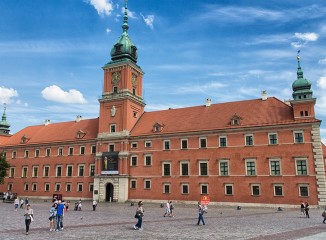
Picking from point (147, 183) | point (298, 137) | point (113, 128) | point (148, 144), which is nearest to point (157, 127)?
point (148, 144)

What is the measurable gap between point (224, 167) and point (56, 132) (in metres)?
36.3

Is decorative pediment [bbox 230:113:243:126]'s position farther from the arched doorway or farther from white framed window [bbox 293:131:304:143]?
the arched doorway

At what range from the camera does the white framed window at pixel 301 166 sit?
37406 mm

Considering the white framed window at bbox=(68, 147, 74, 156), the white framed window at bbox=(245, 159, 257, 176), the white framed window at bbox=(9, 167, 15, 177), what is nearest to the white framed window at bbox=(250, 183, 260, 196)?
the white framed window at bbox=(245, 159, 257, 176)

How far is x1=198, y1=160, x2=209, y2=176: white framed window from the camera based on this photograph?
4341cm

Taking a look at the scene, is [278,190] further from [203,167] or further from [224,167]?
[203,167]

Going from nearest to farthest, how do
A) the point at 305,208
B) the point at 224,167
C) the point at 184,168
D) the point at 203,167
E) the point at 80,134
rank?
1. the point at 305,208
2. the point at 224,167
3. the point at 203,167
4. the point at 184,168
5. the point at 80,134

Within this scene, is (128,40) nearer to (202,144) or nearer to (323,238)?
(202,144)

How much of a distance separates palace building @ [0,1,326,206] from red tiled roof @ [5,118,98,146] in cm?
29

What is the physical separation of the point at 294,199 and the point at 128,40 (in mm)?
38483

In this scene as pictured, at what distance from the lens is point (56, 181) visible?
2212 inches

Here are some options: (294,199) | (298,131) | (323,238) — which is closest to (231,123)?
(298,131)

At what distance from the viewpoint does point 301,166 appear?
37719mm

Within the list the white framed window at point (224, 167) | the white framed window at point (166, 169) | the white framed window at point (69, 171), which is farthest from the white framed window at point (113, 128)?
the white framed window at point (224, 167)
